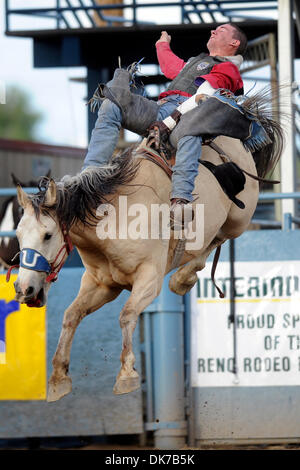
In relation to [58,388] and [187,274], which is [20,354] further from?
[58,388]

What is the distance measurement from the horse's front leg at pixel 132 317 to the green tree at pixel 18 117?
43.9 m

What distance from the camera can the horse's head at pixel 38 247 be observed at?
15.9 feet

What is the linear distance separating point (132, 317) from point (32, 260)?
25.3 inches

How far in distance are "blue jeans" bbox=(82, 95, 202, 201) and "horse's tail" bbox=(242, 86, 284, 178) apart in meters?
0.56

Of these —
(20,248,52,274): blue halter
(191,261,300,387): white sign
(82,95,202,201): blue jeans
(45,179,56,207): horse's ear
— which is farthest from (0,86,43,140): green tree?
(20,248,52,274): blue halter

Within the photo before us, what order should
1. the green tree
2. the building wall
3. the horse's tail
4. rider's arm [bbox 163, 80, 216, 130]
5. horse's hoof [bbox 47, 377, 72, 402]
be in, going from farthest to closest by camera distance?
the green tree
the building wall
the horse's tail
rider's arm [bbox 163, 80, 216, 130]
horse's hoof [bbox 47, 377, 72, 402]

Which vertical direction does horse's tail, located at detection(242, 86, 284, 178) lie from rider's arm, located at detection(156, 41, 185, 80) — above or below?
below

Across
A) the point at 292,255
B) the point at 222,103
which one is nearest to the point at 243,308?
the point at 292,255

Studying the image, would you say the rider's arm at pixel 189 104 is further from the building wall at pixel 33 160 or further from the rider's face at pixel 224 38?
the building wall at pixel 33 160

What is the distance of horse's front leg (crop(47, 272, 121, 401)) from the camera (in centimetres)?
520

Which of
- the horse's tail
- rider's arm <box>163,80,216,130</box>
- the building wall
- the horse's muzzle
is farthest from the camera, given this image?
the building wall

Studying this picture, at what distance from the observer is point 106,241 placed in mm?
5172

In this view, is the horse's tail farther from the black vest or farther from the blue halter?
the blue halter
